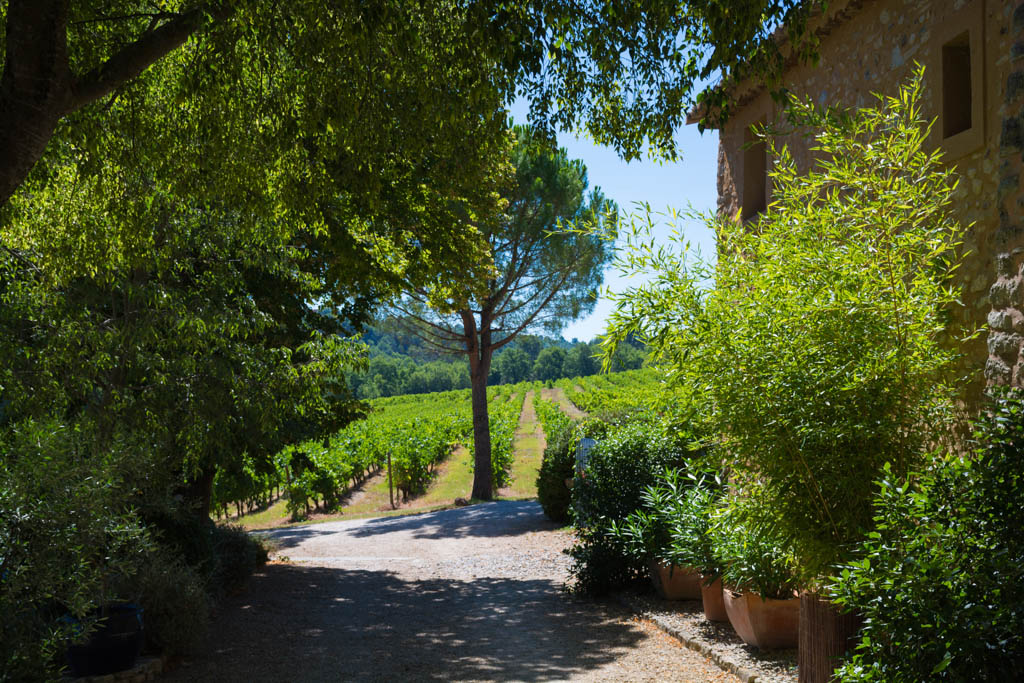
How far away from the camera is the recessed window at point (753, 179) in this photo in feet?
26.1

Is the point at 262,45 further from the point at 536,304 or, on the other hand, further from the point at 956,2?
the point at 536,304

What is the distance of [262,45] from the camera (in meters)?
5.69

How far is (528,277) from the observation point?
18.9 metres

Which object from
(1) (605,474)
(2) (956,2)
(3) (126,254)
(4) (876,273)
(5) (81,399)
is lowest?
(1) (605,474)

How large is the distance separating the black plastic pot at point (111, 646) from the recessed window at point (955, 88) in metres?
6.58

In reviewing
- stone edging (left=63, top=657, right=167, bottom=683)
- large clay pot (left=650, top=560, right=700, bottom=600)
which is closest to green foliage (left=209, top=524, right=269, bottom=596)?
stone edging (left=63, top=657, right=167, bottom=683)

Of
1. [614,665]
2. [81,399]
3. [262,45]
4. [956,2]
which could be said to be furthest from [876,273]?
[81,399]

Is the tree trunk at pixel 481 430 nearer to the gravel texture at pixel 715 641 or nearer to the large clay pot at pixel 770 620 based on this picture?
the gravel texture at pixel 715 641

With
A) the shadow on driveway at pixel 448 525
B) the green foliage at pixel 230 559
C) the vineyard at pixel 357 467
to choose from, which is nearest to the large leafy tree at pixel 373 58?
the green foliage at pixel 230 559

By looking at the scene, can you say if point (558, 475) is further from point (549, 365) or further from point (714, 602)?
point (549, 365)

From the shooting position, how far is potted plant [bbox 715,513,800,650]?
17.0 ft

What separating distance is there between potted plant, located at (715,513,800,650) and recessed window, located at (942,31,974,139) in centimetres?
288

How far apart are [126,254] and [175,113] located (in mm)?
1235

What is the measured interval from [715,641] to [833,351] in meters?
2.85
